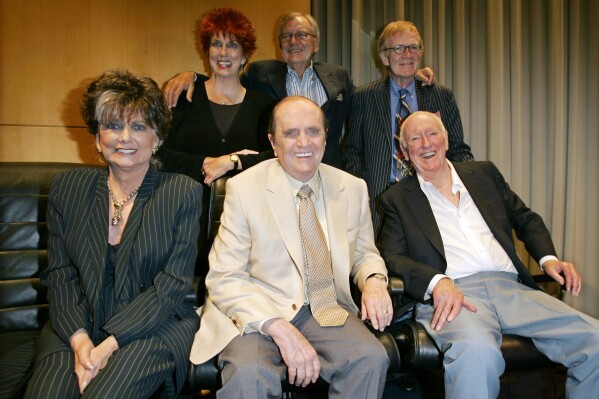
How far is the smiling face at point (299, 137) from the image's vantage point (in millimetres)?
2035

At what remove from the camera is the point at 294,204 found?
205 centimetres

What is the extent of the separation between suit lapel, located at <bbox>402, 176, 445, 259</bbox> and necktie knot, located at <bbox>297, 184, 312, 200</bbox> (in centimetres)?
53

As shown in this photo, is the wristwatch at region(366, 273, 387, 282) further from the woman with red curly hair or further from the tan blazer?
the woman with red curly hair

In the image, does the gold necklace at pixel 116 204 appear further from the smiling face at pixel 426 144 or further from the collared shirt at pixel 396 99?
the collared shirt at pixel 396 99

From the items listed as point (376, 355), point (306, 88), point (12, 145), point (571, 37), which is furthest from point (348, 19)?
point (376, 355)

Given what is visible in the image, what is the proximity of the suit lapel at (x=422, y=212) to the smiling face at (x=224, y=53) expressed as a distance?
1.15 m

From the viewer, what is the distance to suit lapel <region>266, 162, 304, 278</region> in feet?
6.49

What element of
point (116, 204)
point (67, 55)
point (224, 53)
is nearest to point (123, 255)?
point (116, 204)

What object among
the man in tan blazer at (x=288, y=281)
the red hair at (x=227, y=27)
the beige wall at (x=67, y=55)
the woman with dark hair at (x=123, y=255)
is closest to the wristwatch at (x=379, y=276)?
the man in tan blazer at (x=288, y=281)

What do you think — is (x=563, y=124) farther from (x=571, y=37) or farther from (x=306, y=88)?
(x=306, y=88)

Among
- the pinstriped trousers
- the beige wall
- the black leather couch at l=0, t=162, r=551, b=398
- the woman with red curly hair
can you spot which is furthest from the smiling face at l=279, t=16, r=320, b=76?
the pinstriped trousers

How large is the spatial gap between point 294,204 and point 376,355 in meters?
0.65

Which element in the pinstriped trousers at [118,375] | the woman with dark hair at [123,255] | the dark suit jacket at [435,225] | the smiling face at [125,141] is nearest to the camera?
the pinstriped trousers at [118,375]

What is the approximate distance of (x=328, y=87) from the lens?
3146 mm
